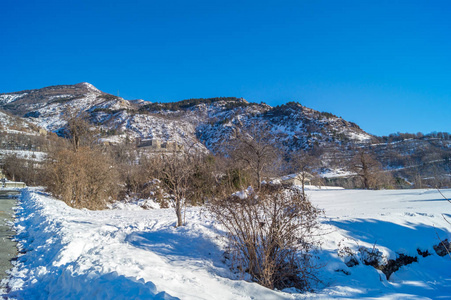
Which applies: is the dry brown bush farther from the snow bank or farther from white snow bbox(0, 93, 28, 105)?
white snow bbox(0, 93, 28, 105)

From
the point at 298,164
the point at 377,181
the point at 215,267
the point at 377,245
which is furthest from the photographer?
the point at 377,181

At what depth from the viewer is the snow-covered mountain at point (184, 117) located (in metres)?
85.2

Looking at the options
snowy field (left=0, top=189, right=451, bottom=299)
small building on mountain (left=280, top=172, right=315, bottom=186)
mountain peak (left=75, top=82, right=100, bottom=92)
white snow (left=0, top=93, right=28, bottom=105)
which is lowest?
snowy field (left=0, top=189, right=451, bottom=299)

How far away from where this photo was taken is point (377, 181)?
36.4 m

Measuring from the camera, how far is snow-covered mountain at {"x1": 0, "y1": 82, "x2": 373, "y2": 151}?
8519cm

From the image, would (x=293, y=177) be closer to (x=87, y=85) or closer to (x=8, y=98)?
(x=8, y=98)

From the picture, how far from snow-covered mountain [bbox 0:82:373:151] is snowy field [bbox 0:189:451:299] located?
5638 cm

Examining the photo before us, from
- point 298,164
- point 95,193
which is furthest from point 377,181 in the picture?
point 95,193

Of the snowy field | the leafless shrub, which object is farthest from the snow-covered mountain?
the leafless shrub

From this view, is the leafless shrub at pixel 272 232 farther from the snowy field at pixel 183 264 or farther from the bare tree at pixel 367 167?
the bare tree at pixel 367 167

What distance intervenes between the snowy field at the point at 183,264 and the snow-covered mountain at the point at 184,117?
56.4 m

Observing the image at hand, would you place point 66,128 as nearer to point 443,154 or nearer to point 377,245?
point 377,245

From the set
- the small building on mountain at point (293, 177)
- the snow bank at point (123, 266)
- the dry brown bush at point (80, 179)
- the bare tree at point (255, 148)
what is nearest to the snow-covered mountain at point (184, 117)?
the small building on mountain at point (293, 177)

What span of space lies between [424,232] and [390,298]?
5657mm
